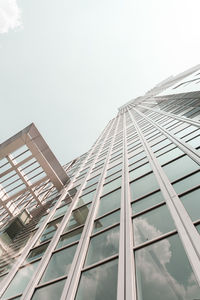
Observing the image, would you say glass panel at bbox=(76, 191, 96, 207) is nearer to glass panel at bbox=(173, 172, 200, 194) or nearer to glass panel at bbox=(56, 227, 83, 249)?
glass panel at bbox=(56, 227, 83, 249)

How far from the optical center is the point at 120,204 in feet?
29.4

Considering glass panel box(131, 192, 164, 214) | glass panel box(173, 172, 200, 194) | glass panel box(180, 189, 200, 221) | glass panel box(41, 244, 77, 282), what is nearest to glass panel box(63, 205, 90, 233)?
glass panel box(41, 244, 77, 282)

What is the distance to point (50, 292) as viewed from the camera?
20.1 ft

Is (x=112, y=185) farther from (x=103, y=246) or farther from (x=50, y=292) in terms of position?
(x=50, y=292)

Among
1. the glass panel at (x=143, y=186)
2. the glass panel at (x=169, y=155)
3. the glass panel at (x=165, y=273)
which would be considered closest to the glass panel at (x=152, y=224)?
the glass panel at (x=165, y=273)

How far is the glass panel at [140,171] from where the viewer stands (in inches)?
433

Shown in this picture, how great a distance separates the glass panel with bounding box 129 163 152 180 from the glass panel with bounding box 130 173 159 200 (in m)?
0.61

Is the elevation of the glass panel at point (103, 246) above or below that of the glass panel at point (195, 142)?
above

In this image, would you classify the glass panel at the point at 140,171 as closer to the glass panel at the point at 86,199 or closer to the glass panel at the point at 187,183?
the glass panel at the point at 86,199

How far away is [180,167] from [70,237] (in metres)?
4.95

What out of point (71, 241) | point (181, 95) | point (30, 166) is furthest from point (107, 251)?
point (181, 95)

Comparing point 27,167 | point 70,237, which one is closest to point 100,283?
point 70,237

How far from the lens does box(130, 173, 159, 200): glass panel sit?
28.5 ft

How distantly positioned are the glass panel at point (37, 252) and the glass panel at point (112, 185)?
3815 mm
